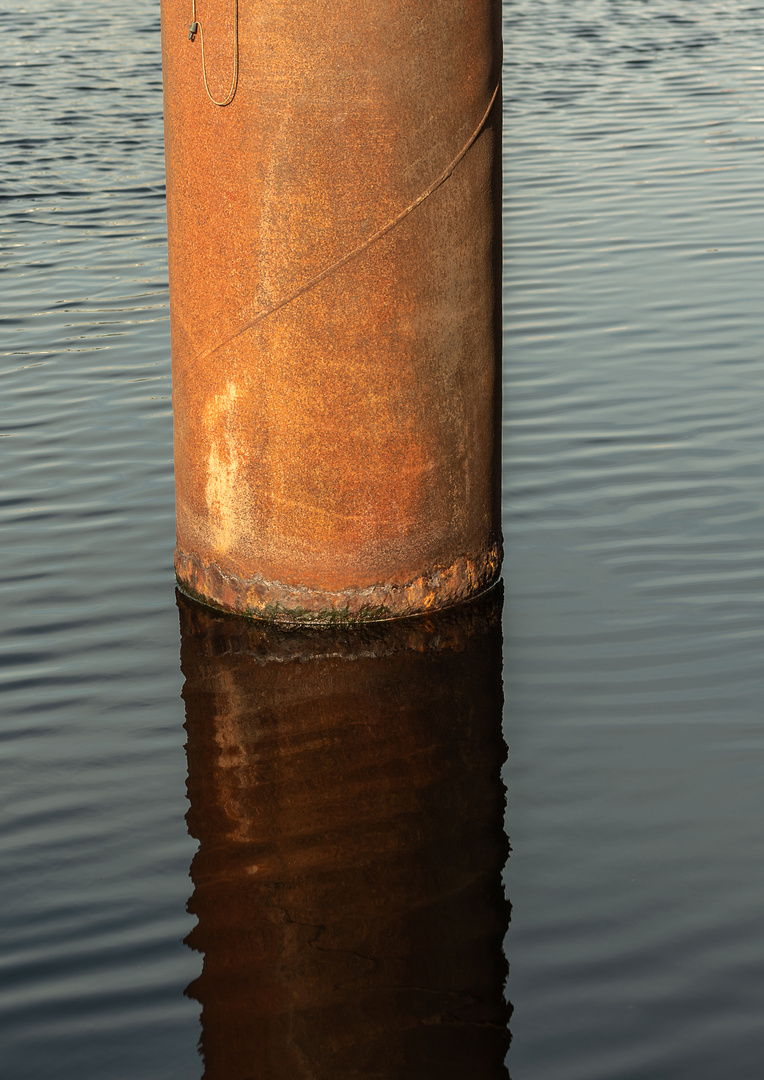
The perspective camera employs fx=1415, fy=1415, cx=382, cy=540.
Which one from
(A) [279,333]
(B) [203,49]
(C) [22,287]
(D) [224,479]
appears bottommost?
(C) [22,287]

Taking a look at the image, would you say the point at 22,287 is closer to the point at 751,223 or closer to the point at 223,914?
the point at 751,223

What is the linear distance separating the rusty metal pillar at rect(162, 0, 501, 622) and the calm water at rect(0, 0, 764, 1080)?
14.0 inches

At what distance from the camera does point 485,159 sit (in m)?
4.52

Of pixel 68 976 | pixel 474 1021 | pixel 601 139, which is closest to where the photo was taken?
pixel 474 1021

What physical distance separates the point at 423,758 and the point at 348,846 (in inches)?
19.7

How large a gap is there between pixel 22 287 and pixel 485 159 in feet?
18.2

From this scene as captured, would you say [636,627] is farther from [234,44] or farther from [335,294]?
[234,44]

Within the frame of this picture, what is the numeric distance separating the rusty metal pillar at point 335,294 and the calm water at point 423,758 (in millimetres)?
357

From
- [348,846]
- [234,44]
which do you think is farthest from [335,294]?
[348,846]

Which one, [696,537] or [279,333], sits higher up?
[279,333]

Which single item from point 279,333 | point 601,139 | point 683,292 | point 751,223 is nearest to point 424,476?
point 279,333

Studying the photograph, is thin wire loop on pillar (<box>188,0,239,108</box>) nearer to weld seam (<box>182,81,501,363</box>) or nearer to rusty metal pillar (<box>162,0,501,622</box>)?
rusty metal pillar (<box>162,0,501,622</box>)

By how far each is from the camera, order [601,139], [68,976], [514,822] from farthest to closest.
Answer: [601,139]
[514,822]
[68,976]

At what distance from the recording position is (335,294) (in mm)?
4355
